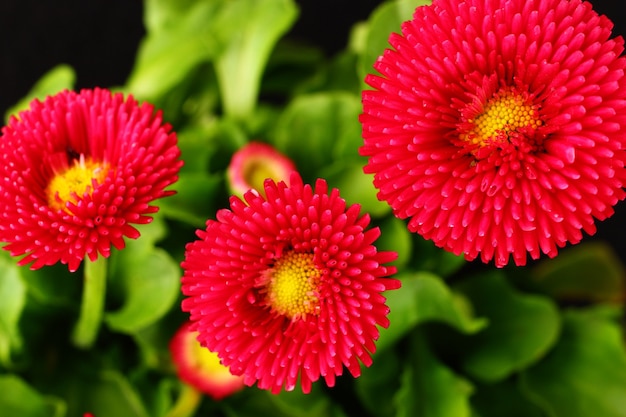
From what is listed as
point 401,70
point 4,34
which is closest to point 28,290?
point 401,70

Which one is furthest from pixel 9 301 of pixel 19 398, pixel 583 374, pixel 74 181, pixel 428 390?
pixel 583 374

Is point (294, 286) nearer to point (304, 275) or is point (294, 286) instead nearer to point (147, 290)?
point (304, 275)

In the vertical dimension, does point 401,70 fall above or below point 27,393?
above

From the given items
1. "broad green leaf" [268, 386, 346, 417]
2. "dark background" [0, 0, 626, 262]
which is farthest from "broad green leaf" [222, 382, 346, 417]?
"dark background" [0, 0, 626, 262]

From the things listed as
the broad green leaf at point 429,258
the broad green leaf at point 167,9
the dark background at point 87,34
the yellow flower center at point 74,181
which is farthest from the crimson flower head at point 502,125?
the dark background at point 87,34

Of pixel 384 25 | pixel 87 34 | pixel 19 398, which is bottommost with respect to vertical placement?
pixel 19 398

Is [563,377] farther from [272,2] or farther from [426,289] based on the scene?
[272,2]

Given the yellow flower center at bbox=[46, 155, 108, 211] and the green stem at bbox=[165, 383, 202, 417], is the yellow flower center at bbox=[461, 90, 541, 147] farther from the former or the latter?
the green stem at bbox=[165, 383, 202, 417]
